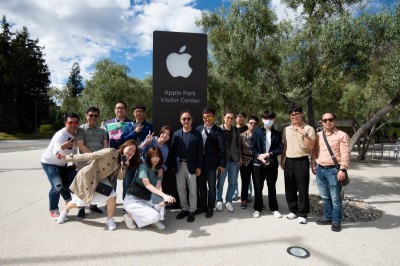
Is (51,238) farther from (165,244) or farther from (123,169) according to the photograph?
(165,244)

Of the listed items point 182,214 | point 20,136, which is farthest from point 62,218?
point 20,136

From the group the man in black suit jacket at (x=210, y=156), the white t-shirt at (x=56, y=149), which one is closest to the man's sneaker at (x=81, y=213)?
the white t-shirt at (x=56, y=149)

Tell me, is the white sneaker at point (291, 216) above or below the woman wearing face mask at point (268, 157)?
below

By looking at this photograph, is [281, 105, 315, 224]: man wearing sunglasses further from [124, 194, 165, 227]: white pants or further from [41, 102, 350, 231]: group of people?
[124, 194, 165, 227]: white pants

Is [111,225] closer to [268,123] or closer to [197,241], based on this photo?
[197,241]

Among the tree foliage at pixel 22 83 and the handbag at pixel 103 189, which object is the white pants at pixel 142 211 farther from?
the tree foliage at pixel 22 83

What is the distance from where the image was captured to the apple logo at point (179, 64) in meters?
5.02

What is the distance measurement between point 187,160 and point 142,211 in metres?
1.11

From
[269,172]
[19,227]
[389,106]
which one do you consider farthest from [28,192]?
[389,106]

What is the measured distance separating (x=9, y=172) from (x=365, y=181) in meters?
11.7

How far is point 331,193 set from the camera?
13.4 feet

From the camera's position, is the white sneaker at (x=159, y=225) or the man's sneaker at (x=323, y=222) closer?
the white sneaker at (x=159, y=225)

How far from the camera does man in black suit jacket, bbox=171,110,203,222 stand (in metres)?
4.46

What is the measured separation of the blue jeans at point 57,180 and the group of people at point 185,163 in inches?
0.6
